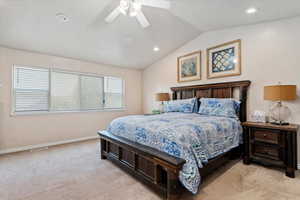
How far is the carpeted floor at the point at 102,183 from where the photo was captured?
1.85m

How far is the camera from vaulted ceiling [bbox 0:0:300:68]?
2.54 metres

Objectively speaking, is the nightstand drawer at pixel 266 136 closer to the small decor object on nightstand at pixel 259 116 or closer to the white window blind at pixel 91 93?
the small decor object on nightstand at pixel 259 116

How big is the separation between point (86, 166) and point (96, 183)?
26.2 inches

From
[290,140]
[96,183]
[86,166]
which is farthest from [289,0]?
[86,166]

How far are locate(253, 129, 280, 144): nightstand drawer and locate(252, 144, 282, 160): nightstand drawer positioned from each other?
0.11 m

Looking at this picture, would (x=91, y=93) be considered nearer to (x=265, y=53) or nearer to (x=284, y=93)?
(x=265, y=53)

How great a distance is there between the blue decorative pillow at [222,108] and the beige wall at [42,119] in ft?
10.0

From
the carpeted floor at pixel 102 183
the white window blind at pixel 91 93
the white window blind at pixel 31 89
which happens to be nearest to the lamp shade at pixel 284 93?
the carpeted floor at pixel 102 183

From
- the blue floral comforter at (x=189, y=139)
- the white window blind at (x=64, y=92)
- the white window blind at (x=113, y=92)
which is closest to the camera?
the blue floral comforter at (x=189, y=139)

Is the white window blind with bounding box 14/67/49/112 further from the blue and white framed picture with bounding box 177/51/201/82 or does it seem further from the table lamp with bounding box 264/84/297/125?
the table lamp with bounding box 264/84/297/125

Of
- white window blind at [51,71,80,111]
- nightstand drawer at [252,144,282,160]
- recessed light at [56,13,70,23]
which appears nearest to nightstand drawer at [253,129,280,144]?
nightstand drawer at [252,144,282,160]

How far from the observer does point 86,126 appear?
459 centimetres

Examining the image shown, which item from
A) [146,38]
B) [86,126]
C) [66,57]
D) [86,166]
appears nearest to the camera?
[86,166]

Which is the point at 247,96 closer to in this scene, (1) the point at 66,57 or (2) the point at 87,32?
(2) the point at 87,32
